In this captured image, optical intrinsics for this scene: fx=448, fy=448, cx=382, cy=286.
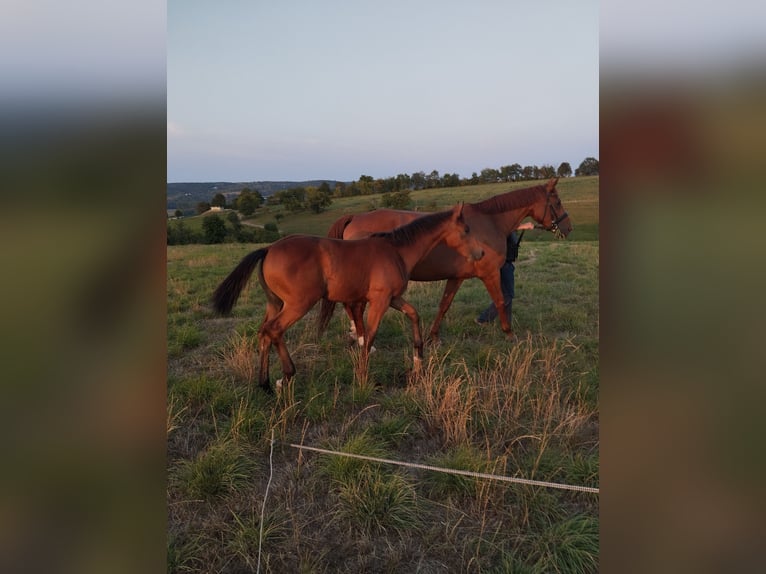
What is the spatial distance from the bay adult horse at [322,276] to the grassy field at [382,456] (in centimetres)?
56

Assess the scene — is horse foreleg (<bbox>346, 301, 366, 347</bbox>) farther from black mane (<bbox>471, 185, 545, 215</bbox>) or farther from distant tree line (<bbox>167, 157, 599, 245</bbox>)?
distant tree line (<bbox>167, 157, 599, 245</bbox>)

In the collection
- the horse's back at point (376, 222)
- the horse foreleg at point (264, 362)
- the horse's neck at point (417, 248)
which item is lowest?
the horse foreleg at point (264, 362)

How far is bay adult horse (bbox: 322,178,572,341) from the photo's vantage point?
6156mm

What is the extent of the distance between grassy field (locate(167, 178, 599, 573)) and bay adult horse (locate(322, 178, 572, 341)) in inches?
31.9

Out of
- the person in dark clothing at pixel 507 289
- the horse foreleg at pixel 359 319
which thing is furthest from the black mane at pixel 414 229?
the person in dark clothing at pixel 507 289

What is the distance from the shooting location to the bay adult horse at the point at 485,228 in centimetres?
616

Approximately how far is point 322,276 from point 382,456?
73.6 inches

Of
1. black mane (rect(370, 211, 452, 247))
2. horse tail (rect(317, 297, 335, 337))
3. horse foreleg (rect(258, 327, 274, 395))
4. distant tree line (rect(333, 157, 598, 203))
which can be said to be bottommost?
horse foreleg (rect(258, 327, 274, 395))

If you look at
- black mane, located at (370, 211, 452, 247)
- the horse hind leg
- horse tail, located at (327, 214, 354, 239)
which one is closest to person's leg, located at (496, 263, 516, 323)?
black mane, located at (370, 211, 452, 247)

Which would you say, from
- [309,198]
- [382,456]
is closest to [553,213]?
[382,456]

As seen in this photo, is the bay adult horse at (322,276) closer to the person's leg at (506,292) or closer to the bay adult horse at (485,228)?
the bay adult horse at (485,228)

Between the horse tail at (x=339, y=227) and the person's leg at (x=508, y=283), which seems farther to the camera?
the person's leg at (x=508, y=283)
